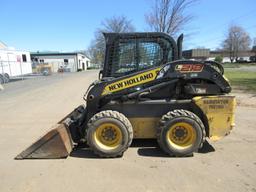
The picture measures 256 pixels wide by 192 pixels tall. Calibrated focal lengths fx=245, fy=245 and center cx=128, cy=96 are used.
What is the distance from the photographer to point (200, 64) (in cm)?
462

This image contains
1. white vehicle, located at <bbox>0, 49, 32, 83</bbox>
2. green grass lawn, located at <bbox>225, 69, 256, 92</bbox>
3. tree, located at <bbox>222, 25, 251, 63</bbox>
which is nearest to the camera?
green grass lawn, located at <bbox>225, 69, 256, 92</bbox>

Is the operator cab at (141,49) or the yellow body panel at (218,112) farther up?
the operator cab at (141,49)

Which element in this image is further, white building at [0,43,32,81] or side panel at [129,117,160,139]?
white building at [0,43,32,81]

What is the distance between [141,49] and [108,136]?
1.85m

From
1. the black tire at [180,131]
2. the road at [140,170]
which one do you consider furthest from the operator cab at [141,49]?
the road at [140,170]

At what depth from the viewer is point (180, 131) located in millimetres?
4621

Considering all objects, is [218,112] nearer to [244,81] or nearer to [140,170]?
[140,170]

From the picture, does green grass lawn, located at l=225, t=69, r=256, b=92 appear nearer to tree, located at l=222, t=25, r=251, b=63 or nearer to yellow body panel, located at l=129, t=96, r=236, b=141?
yellow body panel, located at l=129, t=96, r=236, b=141

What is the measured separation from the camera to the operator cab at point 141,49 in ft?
16.2

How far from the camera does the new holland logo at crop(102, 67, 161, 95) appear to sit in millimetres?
4707

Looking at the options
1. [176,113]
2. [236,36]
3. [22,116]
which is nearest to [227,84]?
[176,113]

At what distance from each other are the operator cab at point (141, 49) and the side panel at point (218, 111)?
1074 millimetres

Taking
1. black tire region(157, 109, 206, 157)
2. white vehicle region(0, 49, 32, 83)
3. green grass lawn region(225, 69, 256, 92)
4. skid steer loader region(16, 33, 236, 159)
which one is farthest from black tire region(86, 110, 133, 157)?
white vehicle region(0, 49, 32, 83)

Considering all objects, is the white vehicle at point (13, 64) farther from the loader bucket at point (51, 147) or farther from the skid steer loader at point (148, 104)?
the skid steer loader at point (148, 104)
